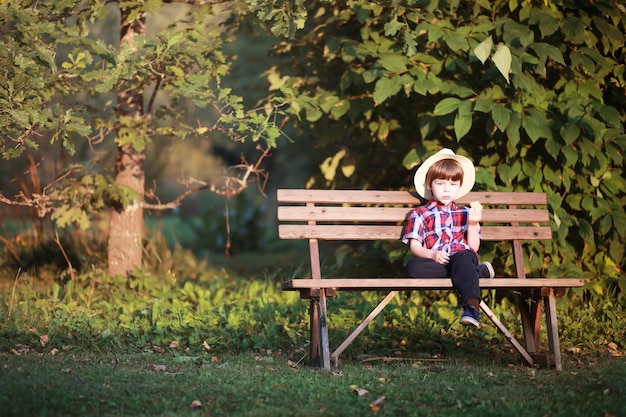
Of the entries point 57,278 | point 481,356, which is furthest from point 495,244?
point 57,278

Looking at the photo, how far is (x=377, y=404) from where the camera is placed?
3656 millimetres

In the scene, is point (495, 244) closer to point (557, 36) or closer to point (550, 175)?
point (550, 175)

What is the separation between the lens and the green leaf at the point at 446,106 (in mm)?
5691

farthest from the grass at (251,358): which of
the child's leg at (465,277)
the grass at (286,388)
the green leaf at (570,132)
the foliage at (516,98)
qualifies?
the green leaf at (570,132)

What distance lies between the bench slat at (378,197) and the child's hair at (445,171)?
0.21 metres

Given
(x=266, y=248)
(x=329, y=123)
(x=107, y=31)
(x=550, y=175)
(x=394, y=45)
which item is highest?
(x=107, y=31)

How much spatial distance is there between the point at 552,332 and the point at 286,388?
1.78 metres

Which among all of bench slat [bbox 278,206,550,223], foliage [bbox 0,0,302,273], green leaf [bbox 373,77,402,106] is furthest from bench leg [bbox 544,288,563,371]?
foliage [bbox 0,0,302,273]

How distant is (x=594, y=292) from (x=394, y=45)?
2396mm

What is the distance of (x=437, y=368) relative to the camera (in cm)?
479

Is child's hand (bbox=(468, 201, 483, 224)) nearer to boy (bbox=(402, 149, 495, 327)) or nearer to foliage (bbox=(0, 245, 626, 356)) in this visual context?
boy (bbox=(402, 149, 495, 327))

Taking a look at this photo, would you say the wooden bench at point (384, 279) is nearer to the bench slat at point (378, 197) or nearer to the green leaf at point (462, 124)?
the bench slat at point (378, 197)

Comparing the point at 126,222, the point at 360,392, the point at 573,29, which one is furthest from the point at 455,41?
the point at 126,222

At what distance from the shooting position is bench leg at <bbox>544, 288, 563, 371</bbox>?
190 inches
